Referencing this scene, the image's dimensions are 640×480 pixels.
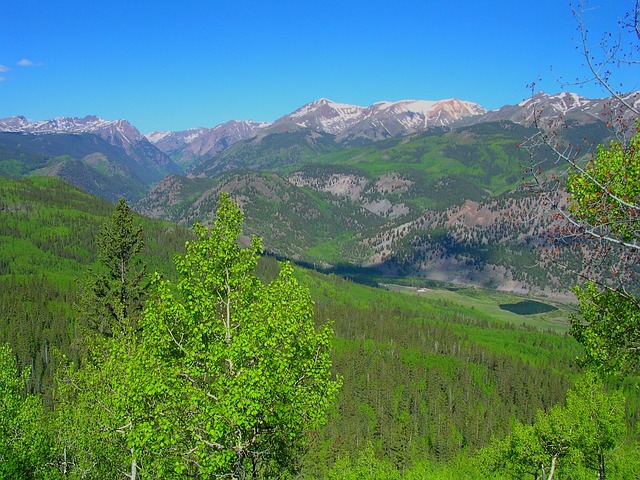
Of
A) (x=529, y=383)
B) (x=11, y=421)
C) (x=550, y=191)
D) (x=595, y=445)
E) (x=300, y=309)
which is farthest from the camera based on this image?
(x=529, y=383)

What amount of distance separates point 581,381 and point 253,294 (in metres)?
40.5

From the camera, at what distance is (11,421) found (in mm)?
30953

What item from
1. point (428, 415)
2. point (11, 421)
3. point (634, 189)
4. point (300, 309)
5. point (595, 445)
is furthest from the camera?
point (428, 415)

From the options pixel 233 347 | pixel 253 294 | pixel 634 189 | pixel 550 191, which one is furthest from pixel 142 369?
pixel 634 189

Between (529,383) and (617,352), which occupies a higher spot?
(617,352)

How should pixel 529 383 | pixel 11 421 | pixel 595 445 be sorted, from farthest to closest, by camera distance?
pixel 529 383, pixel 595 445, pixel 11 421

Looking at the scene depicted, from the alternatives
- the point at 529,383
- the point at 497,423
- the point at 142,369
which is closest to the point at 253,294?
the point at 142,369

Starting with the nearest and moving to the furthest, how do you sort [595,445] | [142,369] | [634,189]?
[634,189]
[142,369]
[595,445]

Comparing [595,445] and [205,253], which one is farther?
[595,445]

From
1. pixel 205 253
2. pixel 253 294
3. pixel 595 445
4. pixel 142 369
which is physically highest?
pixel 205 253

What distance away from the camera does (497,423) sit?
513 ft

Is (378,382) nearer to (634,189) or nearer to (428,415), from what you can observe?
(428,415)

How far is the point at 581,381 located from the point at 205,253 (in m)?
42.8

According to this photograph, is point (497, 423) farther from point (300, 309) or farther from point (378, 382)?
point (300, 309)
